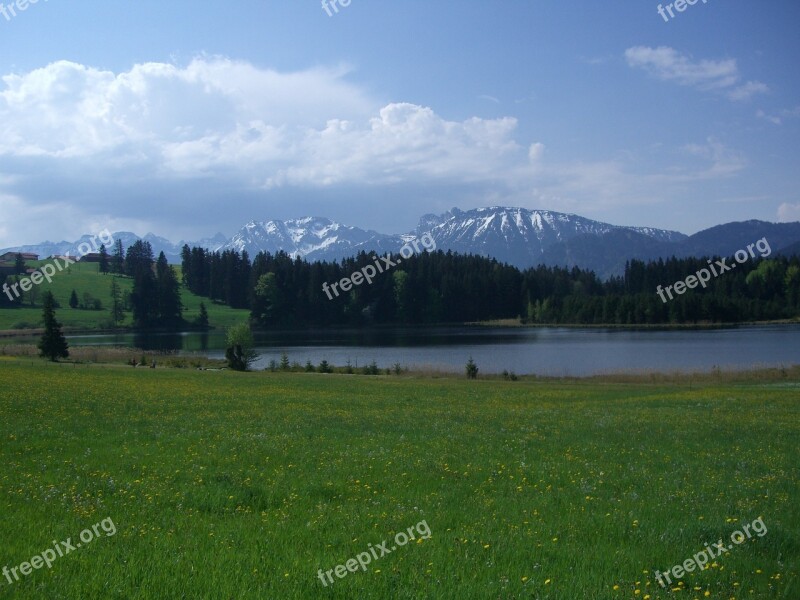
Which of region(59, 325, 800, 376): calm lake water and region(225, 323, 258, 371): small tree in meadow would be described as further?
region(225, 323, 258, 371): small tree in meadow

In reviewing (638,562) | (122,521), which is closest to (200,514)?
(122,521)

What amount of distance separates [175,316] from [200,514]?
18443cm

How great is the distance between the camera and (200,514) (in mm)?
10008

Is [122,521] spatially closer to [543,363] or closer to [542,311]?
[543,363]

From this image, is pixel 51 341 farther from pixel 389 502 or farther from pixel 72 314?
pixel 72 314

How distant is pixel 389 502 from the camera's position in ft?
36.0

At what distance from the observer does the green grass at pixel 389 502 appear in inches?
294

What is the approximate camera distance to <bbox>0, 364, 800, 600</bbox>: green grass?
24.5 ft

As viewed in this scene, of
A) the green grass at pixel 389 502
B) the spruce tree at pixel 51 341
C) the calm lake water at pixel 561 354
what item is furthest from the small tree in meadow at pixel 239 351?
the green grass at pixel 389 502

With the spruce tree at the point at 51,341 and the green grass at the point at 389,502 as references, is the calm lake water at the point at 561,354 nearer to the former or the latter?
the spruce tree at the point at 51,341

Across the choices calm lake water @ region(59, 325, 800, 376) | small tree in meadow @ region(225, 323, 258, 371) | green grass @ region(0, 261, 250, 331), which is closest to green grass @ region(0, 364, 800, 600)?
calm lake water @ region(59, 325, 800, 376)

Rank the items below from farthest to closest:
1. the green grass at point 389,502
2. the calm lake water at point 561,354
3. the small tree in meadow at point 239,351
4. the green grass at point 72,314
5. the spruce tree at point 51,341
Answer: the green grass at point 72,314 < the small tree in meadow at point 239,351 < the spruce tree at point 51,341 < the calm lake water at point 561,354 < the green grass at point 389,502

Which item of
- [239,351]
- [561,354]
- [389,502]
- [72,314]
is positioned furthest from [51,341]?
[72,314]

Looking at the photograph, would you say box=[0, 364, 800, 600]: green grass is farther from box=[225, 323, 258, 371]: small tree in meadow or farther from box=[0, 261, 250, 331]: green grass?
box=[0, 261, 250, 331]: green grass
